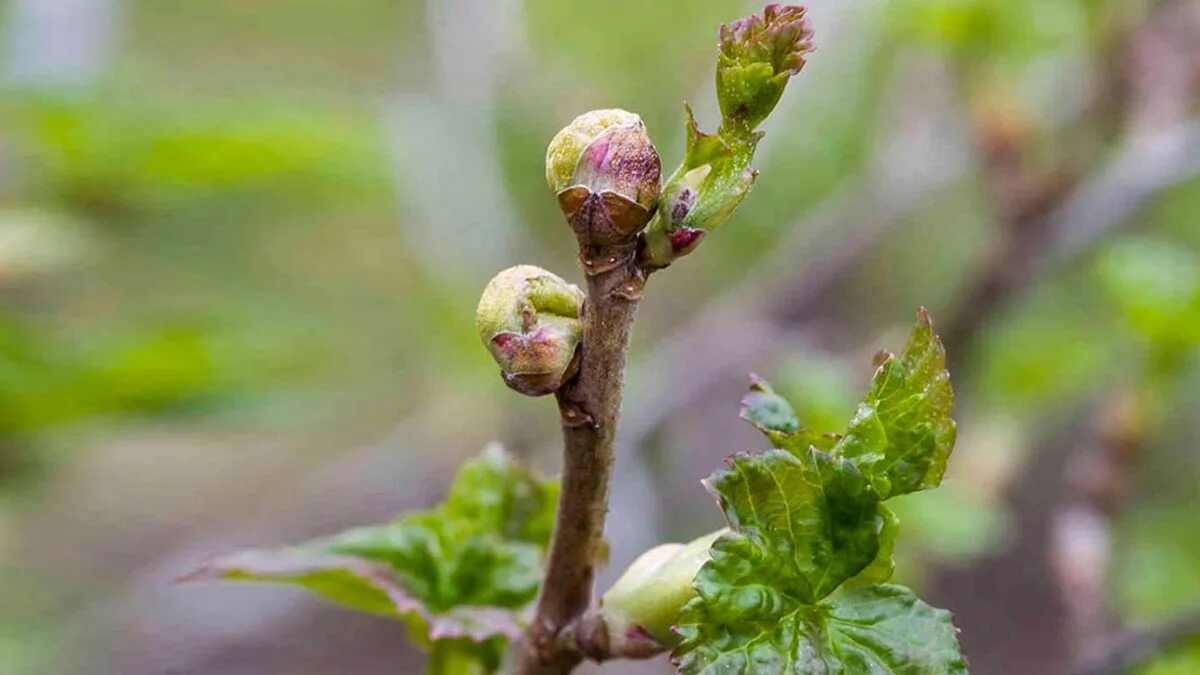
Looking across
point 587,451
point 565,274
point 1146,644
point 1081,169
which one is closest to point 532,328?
point 587,451

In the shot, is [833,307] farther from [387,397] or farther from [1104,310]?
[387,397]

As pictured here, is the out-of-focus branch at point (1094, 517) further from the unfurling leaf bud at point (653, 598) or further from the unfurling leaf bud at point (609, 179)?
the unfurling leaf bud at point (609, 179)

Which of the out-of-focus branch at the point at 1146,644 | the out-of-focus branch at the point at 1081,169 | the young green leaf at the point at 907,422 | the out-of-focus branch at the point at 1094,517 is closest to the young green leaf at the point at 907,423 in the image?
the young green leaf at the point at 907,422

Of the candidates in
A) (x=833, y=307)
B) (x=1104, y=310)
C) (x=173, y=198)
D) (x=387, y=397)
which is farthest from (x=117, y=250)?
(x=1104, y=310)

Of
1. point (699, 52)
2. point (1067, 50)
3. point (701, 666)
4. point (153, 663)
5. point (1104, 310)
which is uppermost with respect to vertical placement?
point (699, 52)

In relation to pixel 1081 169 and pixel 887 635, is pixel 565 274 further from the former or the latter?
pixel 887 635

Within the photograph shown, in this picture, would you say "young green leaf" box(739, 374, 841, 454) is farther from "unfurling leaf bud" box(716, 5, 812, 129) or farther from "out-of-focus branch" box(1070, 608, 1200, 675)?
"out-of-focus branch" box(1070, 608, 1200, 675)

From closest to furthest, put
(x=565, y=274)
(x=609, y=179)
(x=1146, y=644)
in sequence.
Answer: (x=609, y=179) < (x=1146, y=644) < (x=565, y=274)
